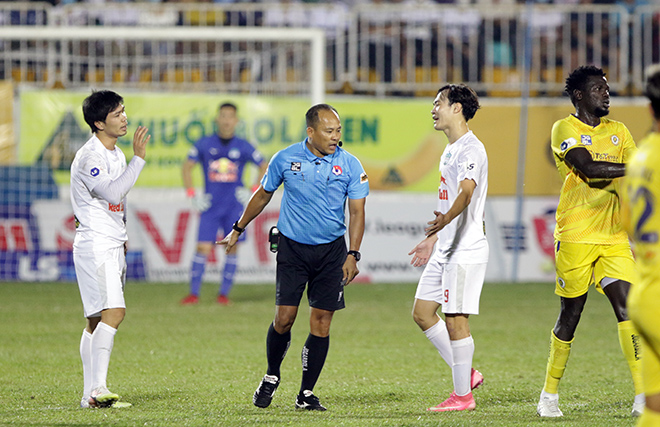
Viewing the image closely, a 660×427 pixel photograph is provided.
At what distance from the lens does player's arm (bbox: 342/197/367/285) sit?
5.98 meters

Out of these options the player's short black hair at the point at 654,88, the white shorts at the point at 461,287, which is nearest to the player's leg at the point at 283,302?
the white shorts at the point at 461,287

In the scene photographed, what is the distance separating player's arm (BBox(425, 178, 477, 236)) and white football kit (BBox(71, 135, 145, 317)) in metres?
2.04

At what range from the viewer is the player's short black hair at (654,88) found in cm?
352

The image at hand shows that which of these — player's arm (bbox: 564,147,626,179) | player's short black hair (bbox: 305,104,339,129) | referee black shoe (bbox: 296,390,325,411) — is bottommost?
referee black shoe (bbox: 296,390,325,411)

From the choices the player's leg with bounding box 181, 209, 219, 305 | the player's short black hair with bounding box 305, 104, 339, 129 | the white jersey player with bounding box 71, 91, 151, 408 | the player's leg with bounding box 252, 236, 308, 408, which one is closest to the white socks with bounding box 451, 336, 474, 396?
the player's leg with bounding box 252, 236, 308, 408

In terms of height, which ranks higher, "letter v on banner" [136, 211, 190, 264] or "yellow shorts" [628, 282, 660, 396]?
"yellow shorts" [628, 282, 660, 396]

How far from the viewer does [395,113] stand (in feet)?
52.9

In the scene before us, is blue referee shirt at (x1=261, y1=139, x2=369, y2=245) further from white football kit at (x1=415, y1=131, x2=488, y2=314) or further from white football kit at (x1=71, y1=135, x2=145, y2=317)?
white football kit at (x1=71, y1=135, x2=145, y2=317)

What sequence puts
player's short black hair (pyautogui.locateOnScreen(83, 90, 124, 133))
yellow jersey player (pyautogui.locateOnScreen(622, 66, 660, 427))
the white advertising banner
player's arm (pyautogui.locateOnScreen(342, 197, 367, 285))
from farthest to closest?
the white advertising banner → player's short black hair (pyautogui.locateOnScreen(83, 90, 124, 133)) → player's arm (pyautogui.locateOnScreen(342, 197, 367, 285)) → yellow jersey player (pyautogui.locateOnScreen(622, 66, 660, 427))

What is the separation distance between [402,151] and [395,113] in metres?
0.68

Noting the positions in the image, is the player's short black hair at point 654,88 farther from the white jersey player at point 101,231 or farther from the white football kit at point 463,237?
the white jersey player at point 101,231

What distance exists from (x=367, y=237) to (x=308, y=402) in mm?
8746

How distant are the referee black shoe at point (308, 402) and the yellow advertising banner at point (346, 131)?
32.0 ft

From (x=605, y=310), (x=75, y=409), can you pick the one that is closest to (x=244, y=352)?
(x=75, y=409)
